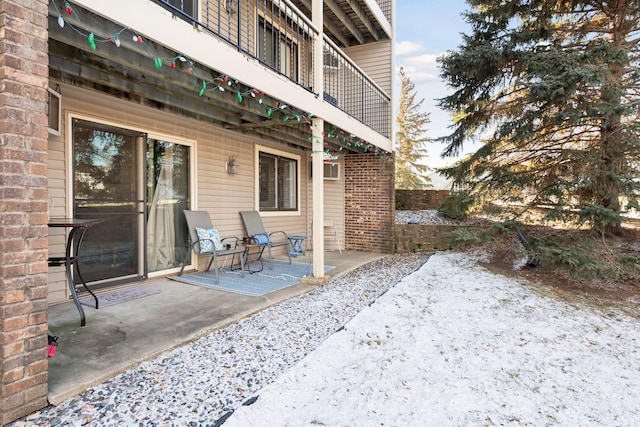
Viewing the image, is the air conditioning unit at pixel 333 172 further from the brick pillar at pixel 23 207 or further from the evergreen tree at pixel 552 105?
the brick pillar at pixel 23 207

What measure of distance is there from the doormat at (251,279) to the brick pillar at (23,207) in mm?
2479

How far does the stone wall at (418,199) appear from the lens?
1096 cm

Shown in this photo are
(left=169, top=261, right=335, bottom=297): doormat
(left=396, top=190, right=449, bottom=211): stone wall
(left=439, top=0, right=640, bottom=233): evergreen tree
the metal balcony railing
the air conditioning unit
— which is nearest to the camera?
(left=169, top=261, right=335, bottom=297): doormat

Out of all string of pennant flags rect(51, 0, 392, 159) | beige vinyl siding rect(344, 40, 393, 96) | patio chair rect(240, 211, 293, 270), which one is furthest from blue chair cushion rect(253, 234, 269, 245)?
beige vinyl siding rect(344, 40, 393, 96)

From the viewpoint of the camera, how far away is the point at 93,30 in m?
2.26

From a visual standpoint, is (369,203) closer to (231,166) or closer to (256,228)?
(256,228)

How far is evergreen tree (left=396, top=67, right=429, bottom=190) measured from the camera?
2169 centimetres

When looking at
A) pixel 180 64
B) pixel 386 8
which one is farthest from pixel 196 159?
pixel 386 8

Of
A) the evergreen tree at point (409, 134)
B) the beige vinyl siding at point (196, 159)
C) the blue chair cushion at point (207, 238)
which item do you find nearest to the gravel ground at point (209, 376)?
the blue chair cushion at point (207, 238)

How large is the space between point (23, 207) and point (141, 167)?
2.85 metres

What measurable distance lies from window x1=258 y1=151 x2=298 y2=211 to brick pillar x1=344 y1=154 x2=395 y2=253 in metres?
1.47

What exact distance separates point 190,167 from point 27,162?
344 centimetres

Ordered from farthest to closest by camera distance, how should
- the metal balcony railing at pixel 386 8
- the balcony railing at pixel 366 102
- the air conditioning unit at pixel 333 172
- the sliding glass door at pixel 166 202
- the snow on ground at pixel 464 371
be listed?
the air conditioning unit at pixel 333 172
the metal balcony railing at pixel 386 8
the balcony railing at pixel 366 102
the sliding glass door at pixel 166 202
the snow on ground at pixel 464 371

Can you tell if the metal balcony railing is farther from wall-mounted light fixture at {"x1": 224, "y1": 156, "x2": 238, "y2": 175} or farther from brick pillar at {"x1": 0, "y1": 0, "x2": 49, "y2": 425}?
brick pillar at {"x1": 0, "y1": 0, "x2": 49, "y2": 425}
